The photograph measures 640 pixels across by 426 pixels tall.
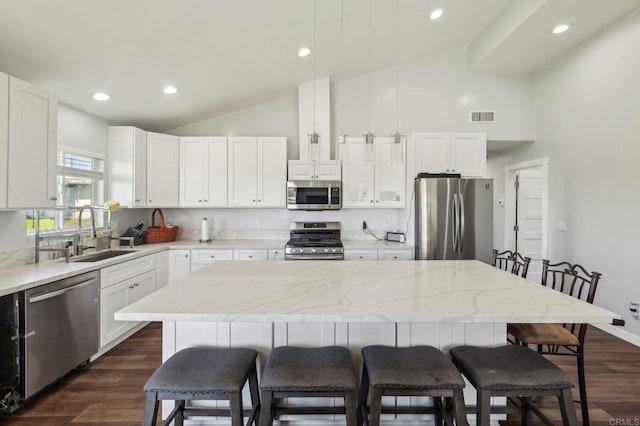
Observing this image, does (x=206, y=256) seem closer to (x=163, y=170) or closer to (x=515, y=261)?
(x=163, y=170)

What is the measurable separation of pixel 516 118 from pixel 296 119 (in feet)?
10.5

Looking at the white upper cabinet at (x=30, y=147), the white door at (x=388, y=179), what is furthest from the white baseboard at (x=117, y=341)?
the white door at (x=388, y=179)

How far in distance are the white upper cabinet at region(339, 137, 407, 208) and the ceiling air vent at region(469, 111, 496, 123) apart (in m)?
1.24

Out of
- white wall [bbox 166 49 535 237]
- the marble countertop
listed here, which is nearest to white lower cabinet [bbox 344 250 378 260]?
white wall [bbox 166 49 535 237]

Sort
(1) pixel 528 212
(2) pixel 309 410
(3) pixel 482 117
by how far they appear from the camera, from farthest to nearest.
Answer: (1) pixel 528 212, (3) pixel 482 117, (2) pixel 309 410

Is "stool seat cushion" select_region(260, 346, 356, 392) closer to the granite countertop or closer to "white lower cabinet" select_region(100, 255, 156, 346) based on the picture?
the granite countertop

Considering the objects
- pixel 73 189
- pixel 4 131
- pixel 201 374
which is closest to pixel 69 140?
pixel 73 189

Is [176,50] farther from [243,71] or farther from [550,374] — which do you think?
[550,374]

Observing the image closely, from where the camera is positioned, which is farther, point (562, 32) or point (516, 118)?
point (516, 118)

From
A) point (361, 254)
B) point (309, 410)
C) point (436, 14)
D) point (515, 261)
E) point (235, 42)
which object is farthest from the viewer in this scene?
point (361, 254)

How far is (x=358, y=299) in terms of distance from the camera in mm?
1411

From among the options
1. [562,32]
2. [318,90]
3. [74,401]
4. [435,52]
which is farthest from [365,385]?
[435,52]

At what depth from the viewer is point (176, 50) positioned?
2.68m

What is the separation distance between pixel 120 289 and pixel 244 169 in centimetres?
201
